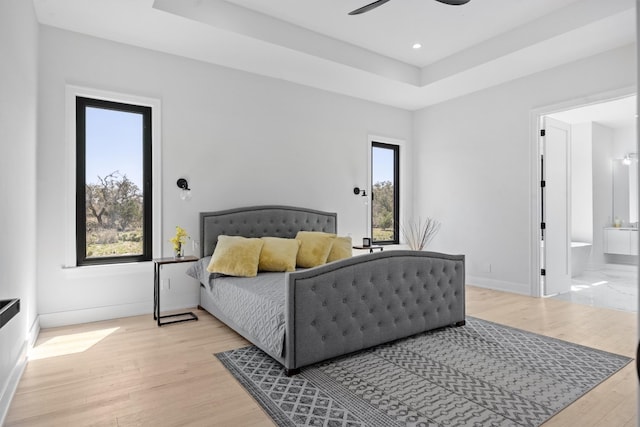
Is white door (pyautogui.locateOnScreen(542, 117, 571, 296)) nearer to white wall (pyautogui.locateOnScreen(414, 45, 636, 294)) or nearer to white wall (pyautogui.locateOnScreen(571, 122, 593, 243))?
white wall (pyautogui.locateOnScreen(414, 45, 636, 294))

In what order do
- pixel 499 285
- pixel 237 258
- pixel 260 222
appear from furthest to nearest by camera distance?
1. pixel 499 285
2. pixel 260 222
3. pixel 237 258

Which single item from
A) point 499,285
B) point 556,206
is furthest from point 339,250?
point 556,206

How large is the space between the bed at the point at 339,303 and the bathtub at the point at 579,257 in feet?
13.4

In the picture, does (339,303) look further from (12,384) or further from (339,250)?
(12,384)

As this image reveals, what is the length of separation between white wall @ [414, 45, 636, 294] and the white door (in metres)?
0.19

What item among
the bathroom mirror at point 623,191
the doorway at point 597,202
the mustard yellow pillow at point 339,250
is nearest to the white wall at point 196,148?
the mustard yellow pillow at point 339,250

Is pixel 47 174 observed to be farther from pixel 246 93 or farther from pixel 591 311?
pixel 591 311

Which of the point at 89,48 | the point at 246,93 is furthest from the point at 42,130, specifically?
the point at 246,93

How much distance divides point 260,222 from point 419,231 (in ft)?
9.54

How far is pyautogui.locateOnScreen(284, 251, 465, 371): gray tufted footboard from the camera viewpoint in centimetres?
241

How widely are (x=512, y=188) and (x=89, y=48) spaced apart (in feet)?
16.7

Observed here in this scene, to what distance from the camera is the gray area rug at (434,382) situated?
77.4 inches

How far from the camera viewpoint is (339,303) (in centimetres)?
257

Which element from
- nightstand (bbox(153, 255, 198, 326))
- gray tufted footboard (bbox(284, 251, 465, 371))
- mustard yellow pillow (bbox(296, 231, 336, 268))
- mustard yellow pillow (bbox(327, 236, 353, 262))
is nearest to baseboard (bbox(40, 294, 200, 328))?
nightstand (bbox(153, 255, 198, 326))
